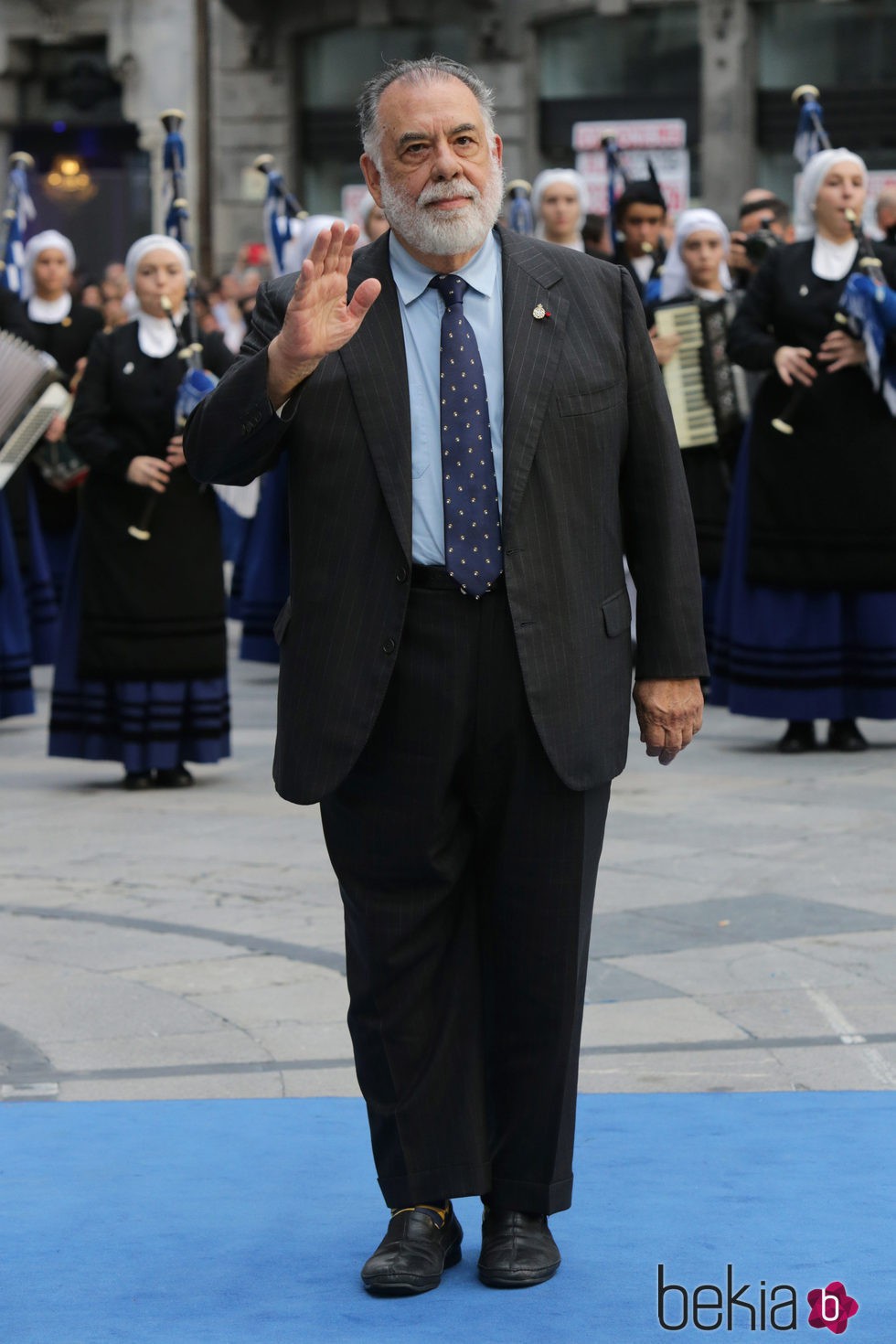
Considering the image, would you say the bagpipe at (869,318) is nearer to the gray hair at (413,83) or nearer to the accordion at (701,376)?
the accordion at (701,376)

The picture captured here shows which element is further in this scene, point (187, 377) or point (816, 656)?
point (816, 656)

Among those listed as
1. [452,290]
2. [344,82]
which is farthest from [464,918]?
[344,82]

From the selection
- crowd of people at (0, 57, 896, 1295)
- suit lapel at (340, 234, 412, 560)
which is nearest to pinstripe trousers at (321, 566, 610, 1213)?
crowd of people at (0, 57, 896, 1295)

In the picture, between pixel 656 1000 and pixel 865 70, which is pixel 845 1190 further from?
pixel 865 70

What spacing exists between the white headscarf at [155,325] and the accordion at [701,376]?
2.28 m

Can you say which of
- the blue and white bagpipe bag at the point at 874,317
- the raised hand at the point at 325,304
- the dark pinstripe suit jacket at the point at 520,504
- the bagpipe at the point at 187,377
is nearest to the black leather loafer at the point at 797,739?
the blue and white bagpipe bag at the point at 874,317

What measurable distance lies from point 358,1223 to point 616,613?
46.4 inches

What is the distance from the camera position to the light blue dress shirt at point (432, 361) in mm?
4004

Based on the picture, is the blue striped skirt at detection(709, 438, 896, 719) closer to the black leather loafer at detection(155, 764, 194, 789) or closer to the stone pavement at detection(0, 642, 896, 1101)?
the stone pavement at detection(0, 642, 896, 1101)

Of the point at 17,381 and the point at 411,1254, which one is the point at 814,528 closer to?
the point at 17,381

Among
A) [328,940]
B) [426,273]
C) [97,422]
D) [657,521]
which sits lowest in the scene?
[328,940]

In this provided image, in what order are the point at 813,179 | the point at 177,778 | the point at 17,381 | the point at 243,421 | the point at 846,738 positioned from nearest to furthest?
the point at 243,421 < the point at 17,381 < the point at 177,778 < the point at 813,179 < the point at 846,738

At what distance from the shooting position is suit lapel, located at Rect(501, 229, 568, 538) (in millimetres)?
3977

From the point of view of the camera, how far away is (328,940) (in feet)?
21.4
